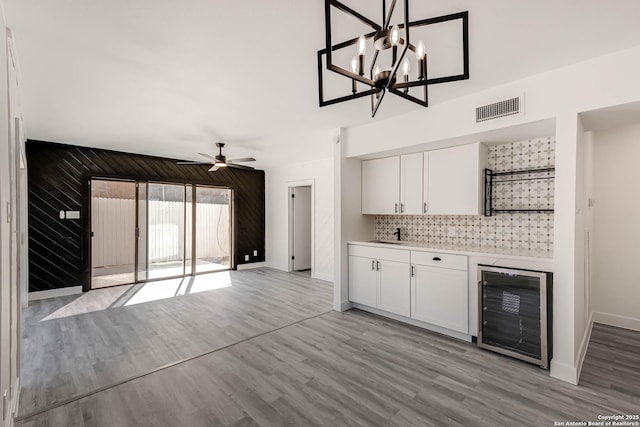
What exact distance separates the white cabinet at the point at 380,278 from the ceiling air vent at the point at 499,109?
173 centimetres

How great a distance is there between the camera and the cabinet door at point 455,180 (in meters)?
3.39

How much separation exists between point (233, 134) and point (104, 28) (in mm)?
2562

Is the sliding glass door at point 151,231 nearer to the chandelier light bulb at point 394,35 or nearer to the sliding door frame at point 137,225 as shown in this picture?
the sliding door frame at point 137,225

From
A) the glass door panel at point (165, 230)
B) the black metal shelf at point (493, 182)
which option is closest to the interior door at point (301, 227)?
the glass door panel at point (165, 230)

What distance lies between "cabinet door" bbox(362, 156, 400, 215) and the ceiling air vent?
125 cm

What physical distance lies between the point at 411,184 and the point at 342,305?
1.97 metres

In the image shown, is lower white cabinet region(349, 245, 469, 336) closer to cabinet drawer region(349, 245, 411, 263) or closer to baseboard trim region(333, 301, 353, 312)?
cabinet drawer region(349, 245, 411, 263)

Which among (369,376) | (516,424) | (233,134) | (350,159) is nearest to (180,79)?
(233,134)

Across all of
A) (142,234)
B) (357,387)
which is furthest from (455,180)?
(142,234)

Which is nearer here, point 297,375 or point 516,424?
point 516,424

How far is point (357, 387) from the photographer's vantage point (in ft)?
7.88

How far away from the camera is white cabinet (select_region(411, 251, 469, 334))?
10.6ft

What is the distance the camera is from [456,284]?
3.29 m

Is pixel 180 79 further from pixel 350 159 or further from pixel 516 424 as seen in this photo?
pixel 516 424
